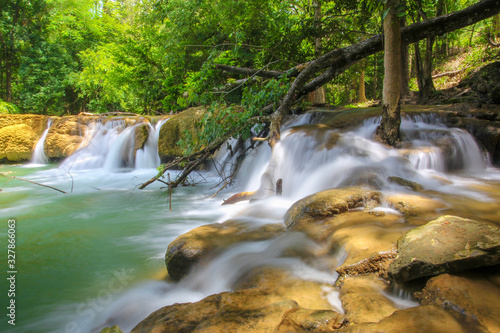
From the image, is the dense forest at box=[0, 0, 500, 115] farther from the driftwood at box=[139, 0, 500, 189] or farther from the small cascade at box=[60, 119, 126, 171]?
the small cascade at box=[60, 119, 126, 171]

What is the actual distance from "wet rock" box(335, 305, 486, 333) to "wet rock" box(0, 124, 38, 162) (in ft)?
56.1

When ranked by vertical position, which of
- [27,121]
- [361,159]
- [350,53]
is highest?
[350,53]

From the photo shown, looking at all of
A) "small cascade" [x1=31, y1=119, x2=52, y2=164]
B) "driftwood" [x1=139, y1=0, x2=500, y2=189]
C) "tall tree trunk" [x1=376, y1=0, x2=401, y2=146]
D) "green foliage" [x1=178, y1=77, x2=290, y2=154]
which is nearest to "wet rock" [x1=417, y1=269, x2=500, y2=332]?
"driftwood" [x1=139, y1=0, x2=500, y2=189]

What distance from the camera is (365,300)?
1.79 metres

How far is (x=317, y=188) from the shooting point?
5191 millimetres

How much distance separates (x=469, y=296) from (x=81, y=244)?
4661 mm

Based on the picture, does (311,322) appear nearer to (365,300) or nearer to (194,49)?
(365,300)

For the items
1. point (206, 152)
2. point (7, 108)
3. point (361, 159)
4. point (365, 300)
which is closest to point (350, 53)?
point (361, 159)

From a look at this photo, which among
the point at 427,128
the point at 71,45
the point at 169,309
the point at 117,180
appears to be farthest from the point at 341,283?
the point at 71,45

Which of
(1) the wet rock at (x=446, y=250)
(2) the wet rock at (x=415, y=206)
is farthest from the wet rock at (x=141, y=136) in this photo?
(1) the wet rock at (x=446, y=250)

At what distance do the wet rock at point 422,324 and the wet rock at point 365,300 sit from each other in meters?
0.20

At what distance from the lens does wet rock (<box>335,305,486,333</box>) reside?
1.32 meters

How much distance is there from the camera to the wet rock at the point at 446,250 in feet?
5.81

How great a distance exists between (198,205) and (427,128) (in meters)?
5.41
